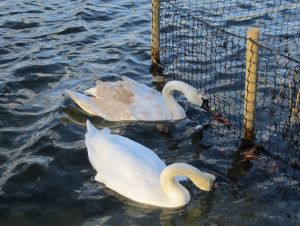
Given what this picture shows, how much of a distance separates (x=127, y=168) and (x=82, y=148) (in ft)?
4.56

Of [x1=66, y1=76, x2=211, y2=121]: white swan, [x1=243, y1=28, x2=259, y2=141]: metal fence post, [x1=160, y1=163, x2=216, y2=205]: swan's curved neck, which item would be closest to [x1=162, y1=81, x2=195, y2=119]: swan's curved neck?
[x1=66, y1=76, x2=211, y2=121]: white swan

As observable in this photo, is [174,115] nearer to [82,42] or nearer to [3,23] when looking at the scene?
[82,42]

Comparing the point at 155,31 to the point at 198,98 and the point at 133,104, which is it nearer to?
the point at 133,104

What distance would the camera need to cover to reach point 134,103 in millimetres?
7930

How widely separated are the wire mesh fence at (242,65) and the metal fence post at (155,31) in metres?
0.08

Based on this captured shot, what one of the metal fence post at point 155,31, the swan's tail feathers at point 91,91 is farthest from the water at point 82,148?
the metal fence post at point 155,31

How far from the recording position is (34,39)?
36.6 feet

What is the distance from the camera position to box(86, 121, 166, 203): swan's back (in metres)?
5.68

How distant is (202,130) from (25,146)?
9.51 ft

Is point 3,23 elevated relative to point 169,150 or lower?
elevated

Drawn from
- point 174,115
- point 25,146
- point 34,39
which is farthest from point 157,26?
point 25,146

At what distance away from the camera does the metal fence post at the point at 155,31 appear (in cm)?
948

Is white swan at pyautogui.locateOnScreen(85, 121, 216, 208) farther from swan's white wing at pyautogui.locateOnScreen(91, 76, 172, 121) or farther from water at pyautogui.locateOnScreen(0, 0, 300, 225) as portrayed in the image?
swan's white wing at pyautogui.locateOnScreen(91, 76, 172, 121)

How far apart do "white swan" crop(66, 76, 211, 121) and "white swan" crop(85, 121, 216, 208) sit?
5.56 feet
